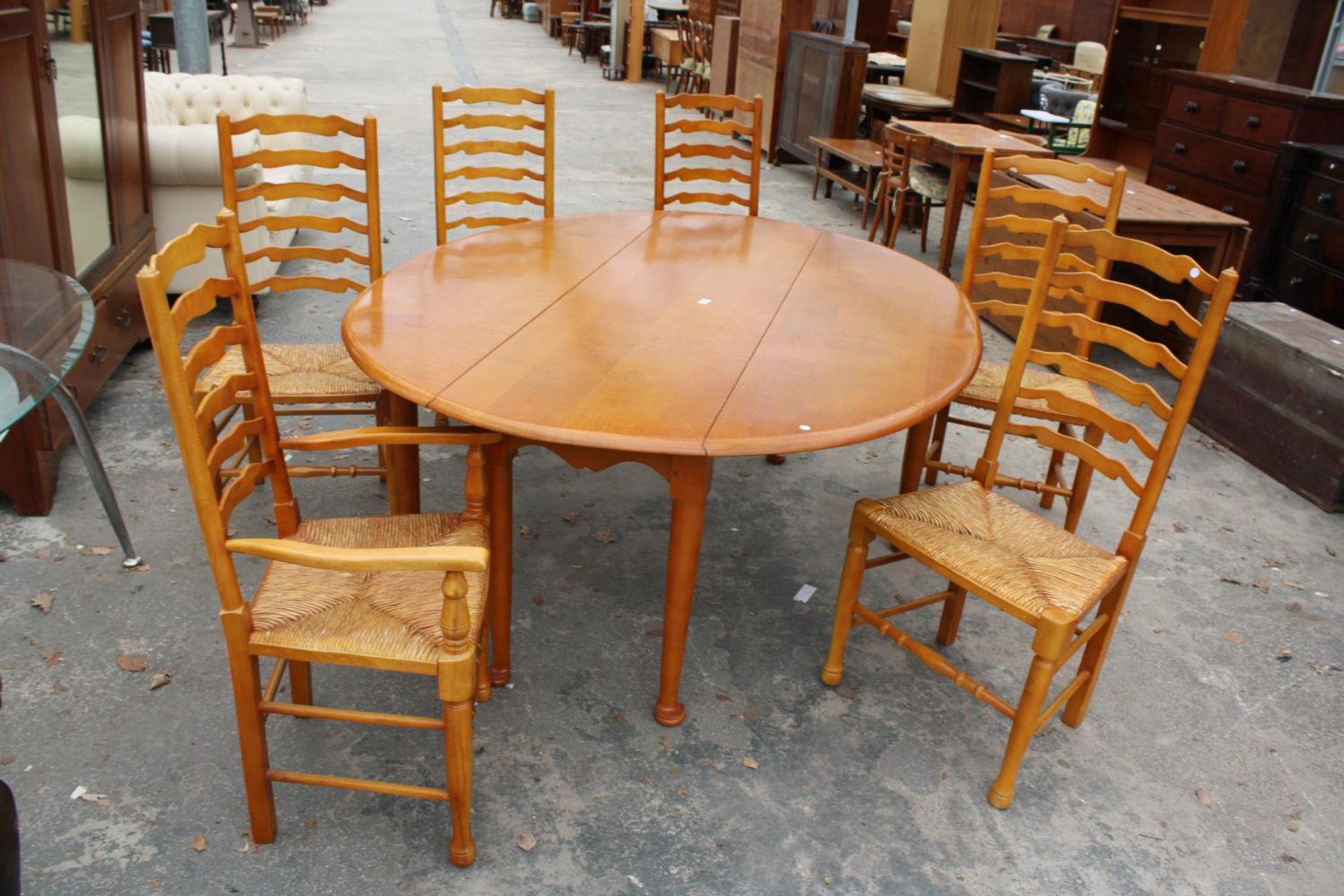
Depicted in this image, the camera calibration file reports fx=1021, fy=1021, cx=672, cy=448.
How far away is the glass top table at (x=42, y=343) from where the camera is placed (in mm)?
2029

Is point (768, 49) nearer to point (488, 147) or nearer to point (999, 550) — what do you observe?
point (488, 147)

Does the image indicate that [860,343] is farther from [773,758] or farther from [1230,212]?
[1230,212]

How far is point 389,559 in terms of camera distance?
5.42 feet

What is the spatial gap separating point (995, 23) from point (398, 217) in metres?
5.45

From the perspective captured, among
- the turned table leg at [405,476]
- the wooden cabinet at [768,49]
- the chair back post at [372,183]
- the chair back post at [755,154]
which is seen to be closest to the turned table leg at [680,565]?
the turned table leg at [405,476]

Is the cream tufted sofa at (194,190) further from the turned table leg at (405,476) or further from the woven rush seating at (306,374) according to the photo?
the turned table leg at (405,476)

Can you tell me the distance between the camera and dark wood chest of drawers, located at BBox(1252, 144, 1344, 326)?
177 inches

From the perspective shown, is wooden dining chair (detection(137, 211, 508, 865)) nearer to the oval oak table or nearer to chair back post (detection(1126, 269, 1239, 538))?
the oval oak table

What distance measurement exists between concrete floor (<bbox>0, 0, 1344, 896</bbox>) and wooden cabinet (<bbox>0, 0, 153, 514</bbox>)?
0.69ft

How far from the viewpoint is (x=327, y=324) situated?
4.52m

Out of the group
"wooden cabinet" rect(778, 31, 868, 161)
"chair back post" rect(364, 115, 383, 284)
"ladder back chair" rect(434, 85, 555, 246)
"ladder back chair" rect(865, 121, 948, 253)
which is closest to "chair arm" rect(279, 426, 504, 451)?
"chair back post" rect(364, 115, 383, 284)

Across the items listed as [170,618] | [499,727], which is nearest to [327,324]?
[170,618]

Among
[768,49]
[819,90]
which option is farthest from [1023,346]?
[768,49]

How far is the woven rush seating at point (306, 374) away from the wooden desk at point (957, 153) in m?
3.68
